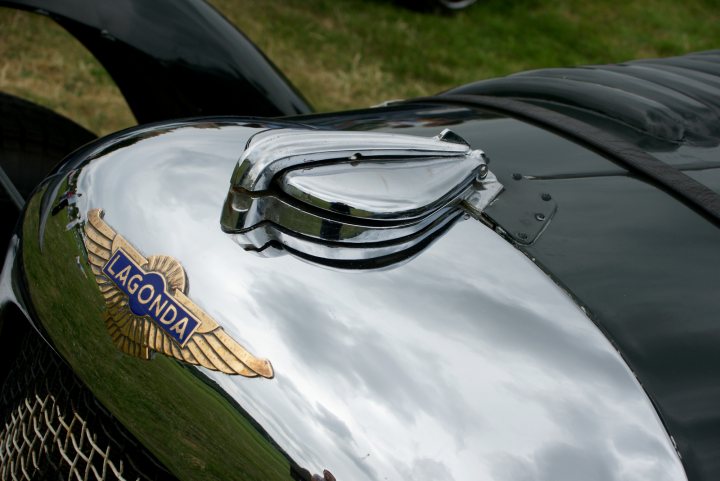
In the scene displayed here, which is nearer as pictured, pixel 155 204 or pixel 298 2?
pixel 155 204

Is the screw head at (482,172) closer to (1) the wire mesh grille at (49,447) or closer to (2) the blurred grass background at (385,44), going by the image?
(1) the wire mesh grille at (49,447)

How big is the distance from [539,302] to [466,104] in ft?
2.13

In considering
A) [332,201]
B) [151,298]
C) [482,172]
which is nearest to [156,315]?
[151,298]

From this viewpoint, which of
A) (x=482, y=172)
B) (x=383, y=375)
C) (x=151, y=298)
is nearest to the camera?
(x=383, y=375)

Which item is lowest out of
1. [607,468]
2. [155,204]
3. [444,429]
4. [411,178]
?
[607,468]

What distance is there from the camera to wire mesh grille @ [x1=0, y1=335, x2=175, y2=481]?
41.6 inches

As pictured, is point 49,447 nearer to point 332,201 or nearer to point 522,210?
point 332,201

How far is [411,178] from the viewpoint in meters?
1.04

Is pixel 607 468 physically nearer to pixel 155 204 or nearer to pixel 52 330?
pixel 155 204

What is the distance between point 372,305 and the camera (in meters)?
0.94

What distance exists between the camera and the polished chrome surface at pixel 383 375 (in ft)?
2.72

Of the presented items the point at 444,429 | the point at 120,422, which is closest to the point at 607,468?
the point at 444,429

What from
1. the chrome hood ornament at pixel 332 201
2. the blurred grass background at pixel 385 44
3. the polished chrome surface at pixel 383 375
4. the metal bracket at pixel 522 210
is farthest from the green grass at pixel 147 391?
the blurred grass background at pixel 385 44

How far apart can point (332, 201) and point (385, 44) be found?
15.3ft
